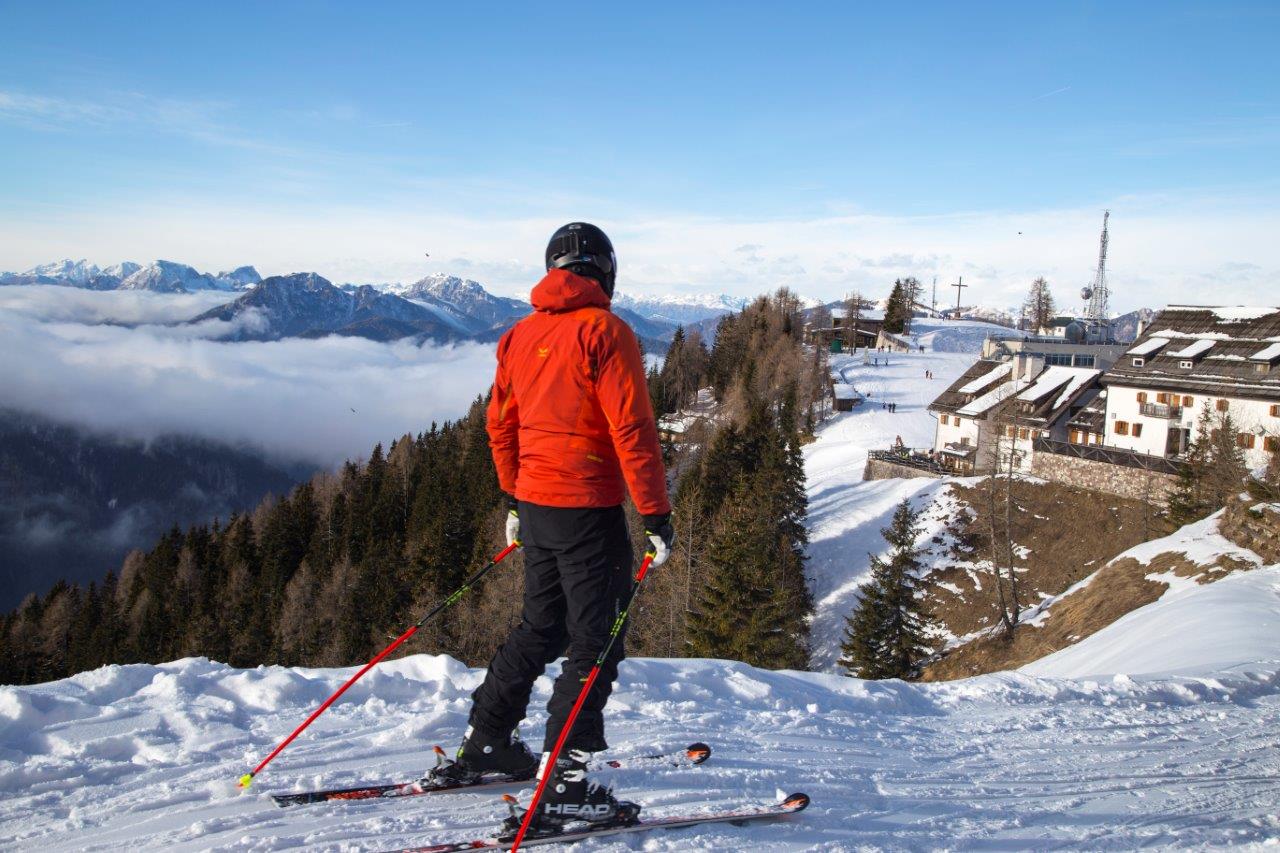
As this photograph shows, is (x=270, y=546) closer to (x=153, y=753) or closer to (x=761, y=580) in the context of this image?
(x=761, y=580)

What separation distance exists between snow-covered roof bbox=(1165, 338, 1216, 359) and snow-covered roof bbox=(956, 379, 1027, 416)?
831cm

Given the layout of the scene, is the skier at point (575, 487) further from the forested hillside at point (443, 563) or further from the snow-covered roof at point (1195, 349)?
the snow-covered roof at point (1195, 349)

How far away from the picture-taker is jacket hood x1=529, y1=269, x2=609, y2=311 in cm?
378

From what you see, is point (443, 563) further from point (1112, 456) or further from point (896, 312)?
point (896, 312)

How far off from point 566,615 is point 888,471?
44.0m

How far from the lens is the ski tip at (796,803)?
13.7 feet

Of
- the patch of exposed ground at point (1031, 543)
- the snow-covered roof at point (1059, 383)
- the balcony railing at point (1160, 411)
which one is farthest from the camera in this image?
the snow-covered roof at point (1059, 383)

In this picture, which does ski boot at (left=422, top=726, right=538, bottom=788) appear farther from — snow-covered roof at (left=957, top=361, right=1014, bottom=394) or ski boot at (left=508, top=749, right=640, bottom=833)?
snow-covered roof at (left=957, top=361, right=1014, bottom=394)

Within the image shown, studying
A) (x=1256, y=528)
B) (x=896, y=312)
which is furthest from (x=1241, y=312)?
(x=896, y=312)

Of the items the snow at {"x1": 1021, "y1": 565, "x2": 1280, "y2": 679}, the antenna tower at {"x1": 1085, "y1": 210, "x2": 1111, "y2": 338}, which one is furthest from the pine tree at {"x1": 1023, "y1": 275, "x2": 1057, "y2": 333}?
the snow at {"x1": 1021, "y1": 565, "x2": 1280, "y2": 679}

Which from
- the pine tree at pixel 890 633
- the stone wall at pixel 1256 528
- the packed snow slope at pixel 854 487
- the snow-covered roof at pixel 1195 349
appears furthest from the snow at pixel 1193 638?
the snow-covered roof at pixel 1195 349

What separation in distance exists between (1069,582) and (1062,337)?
65.9m

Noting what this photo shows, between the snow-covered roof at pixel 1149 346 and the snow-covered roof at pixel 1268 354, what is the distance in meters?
4.76

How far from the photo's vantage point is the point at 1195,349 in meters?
38.7
